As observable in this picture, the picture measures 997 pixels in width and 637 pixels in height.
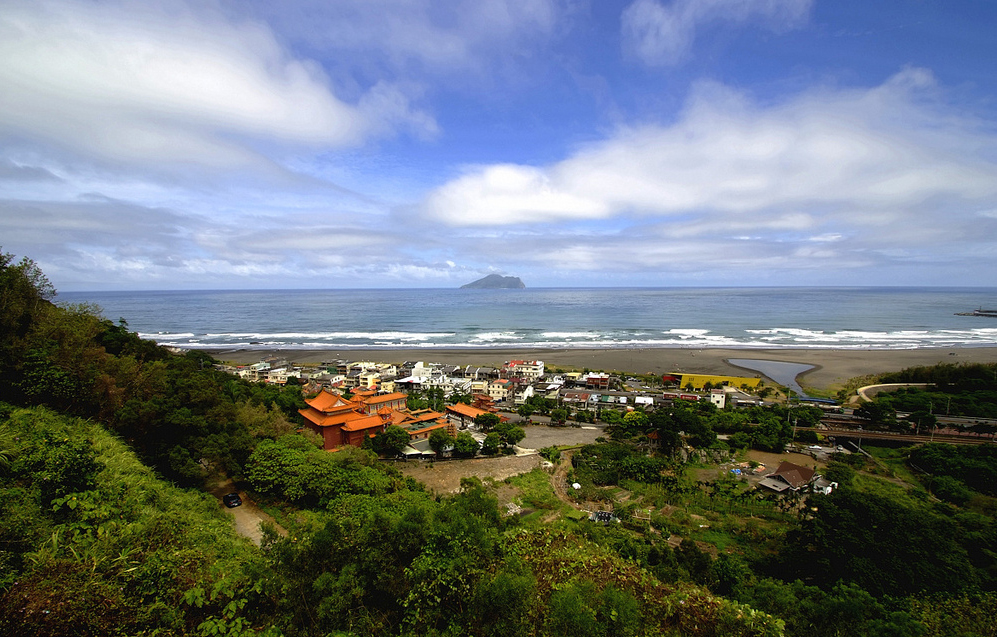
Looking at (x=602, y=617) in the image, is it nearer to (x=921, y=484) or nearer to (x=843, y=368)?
(x=921, y=484)

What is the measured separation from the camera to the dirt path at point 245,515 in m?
12.3

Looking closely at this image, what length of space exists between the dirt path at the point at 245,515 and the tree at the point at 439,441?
829 cm

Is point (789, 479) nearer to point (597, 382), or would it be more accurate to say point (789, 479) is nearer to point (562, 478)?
point (562, 478)

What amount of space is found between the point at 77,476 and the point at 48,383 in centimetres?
698

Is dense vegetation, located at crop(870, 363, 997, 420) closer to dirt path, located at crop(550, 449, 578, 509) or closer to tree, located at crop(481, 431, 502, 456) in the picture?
dirt path, located at crop(550, 449, 578, 509)

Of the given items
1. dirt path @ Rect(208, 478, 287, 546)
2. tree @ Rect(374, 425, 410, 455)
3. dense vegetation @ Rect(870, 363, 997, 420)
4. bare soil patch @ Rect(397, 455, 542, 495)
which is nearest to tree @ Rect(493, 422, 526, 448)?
bare soil patch @ Rect(397, 455, 542, 495)

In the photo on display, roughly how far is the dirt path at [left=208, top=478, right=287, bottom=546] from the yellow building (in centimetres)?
3408

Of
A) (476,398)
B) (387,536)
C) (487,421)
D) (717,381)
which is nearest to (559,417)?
(487,421)

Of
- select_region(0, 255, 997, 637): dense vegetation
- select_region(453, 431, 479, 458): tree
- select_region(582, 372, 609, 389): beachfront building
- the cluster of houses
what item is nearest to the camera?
select_region(0, 255, 997, 637): dense vegetation

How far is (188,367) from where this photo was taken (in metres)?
20.4

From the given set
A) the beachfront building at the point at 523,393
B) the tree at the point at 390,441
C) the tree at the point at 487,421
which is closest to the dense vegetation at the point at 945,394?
the beachfront building at the point at 523,393

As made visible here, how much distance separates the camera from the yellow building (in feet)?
121

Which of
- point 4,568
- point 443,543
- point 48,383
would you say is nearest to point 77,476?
point 4,568

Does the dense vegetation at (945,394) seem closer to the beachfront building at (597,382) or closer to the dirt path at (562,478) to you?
the beachfront building at (597,382)
